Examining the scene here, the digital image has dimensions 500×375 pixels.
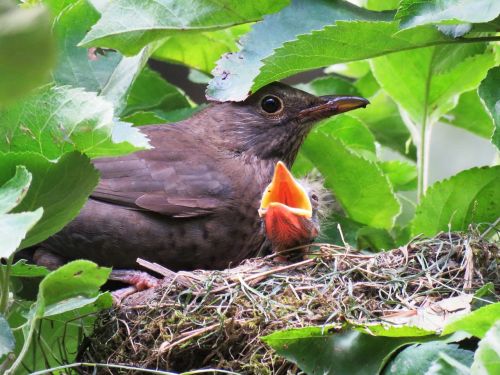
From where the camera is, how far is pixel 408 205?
2.88 meters

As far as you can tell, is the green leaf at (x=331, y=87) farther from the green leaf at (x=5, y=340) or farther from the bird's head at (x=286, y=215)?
the green leaf at (x=5, y=340)

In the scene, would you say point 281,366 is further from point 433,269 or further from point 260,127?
point 260,127

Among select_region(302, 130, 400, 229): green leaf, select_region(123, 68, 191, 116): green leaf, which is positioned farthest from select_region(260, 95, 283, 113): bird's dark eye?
select_region(302, 130, 400, 229): green leaf

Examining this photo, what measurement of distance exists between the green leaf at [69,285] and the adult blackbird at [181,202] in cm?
99

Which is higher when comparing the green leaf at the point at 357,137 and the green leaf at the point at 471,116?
the green leaf at the point at 471,116

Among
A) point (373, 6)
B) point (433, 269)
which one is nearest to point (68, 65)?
point (373, 6)

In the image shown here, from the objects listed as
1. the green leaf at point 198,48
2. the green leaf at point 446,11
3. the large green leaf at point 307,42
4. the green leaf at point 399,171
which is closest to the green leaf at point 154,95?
the green leaf at point 198,48

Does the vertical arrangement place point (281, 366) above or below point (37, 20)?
below

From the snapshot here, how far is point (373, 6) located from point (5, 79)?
2.19 m

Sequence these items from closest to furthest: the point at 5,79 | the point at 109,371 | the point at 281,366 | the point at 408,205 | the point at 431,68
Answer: the point at 5,79, the point at 281,366, the point at 109,371, the point at 431,68, the point at 408,205

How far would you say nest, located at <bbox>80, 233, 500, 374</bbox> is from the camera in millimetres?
1765

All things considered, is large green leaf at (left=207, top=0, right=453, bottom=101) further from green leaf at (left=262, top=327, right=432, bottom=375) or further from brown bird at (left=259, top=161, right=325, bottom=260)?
brown bird at (left=259, top=161, right=325, bottom=260)

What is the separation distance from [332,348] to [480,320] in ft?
1.20

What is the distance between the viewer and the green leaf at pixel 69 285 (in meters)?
1.30
